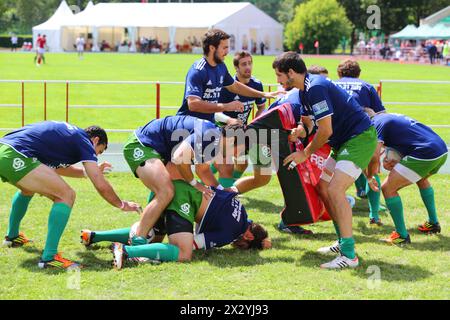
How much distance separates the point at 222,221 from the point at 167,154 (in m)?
0.87

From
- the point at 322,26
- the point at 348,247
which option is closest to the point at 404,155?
the point at 348,247

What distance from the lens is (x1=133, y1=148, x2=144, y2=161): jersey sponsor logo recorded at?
251 inches

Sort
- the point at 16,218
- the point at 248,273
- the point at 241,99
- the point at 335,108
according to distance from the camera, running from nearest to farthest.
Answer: the point at 248,273, the point at 335,108, the point at 16,218, the point at 241,99

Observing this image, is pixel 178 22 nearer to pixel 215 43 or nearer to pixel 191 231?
pixel 215 43

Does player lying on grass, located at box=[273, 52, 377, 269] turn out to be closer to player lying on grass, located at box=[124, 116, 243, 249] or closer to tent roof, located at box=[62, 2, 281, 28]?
player lying on grass, located at box=[124, 116, 243, 249]

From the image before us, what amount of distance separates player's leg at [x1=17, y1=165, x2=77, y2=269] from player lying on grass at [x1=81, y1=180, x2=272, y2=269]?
1.63 feet

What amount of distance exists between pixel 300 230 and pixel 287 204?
48 cm

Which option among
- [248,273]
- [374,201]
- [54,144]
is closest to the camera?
[248,273]

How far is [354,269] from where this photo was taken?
19.2 ft

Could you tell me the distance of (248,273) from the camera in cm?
571

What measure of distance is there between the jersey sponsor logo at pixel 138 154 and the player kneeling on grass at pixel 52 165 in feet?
1.50

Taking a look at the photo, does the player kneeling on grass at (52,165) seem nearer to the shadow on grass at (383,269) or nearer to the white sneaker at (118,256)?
the white sneaker at (118,256)
